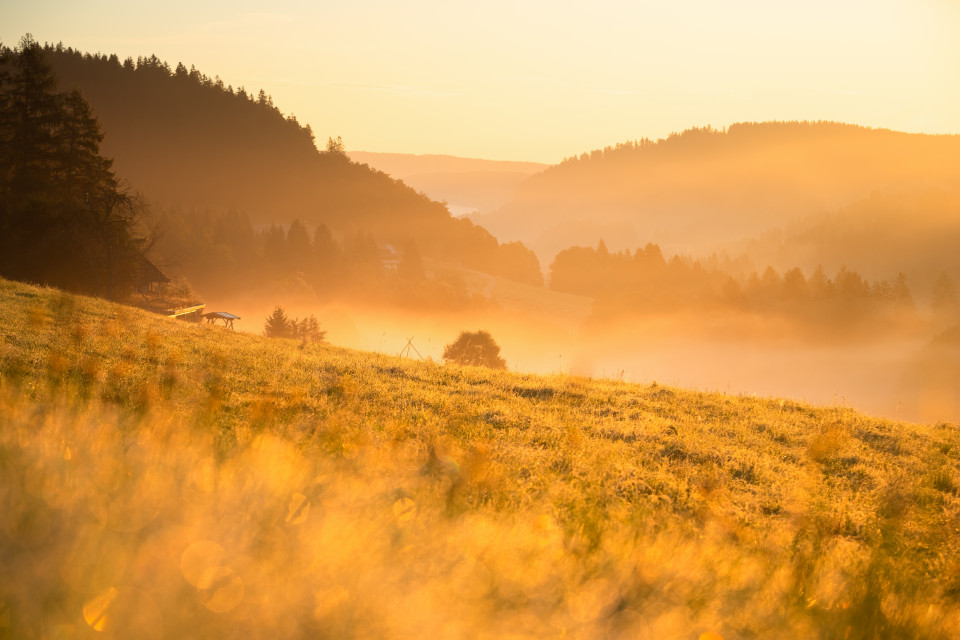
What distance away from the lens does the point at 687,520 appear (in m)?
7.83

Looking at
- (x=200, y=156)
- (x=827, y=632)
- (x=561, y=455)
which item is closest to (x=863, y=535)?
(x=827, y=632)

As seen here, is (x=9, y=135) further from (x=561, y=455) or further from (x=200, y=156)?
(x=200, y=156)

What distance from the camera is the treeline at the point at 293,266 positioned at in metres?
131

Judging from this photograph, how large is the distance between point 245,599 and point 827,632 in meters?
4.92

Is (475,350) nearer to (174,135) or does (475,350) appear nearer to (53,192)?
(53,192)

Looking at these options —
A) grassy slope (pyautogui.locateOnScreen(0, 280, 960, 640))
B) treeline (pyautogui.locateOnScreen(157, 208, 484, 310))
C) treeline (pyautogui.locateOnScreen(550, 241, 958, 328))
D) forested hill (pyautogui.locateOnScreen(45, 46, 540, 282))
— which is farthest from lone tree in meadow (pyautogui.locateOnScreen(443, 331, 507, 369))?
forested hill (pyautogui.locateOnScreen(45, 46, 540, 282))

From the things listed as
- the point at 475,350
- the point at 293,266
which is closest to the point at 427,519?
the point at 475,350

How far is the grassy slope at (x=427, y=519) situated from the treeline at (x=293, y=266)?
123m

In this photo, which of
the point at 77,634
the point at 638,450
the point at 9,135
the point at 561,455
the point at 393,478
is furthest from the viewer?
the point at 9,135

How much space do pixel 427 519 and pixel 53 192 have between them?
45.5 metres

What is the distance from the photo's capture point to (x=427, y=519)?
671 centimetres

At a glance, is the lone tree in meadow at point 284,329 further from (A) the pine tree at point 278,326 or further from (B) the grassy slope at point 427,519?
(B) the grassy slope at point 427,519

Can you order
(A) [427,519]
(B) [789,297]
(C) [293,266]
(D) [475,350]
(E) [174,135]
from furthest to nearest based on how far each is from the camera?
(E) [174,135] < (B) [789,297] < (C) [293,266] < (D) [475,350] < (A) [427,519]

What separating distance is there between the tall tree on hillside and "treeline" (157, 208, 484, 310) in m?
81.4
